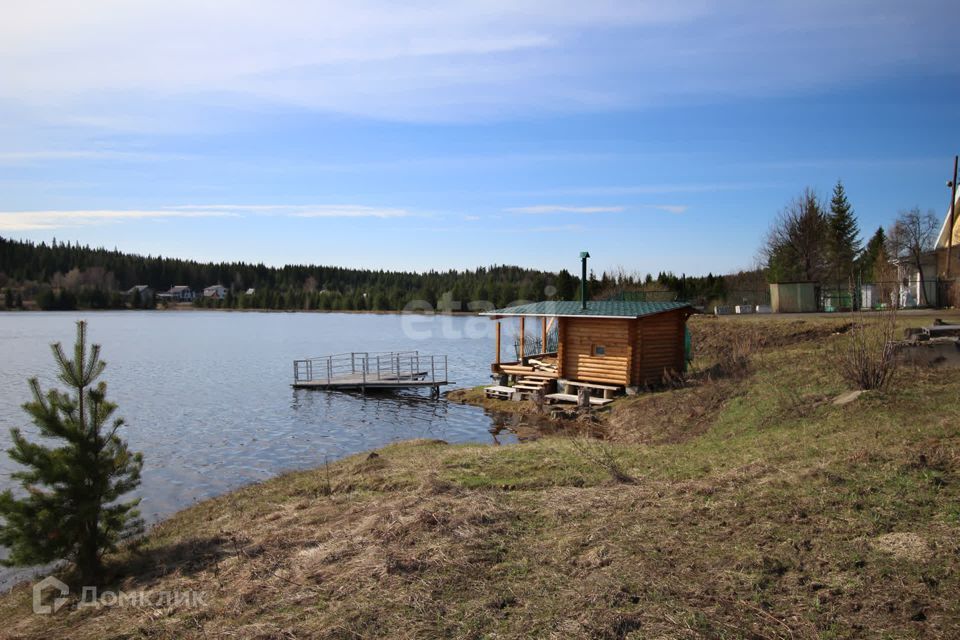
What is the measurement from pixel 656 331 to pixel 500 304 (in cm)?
8563

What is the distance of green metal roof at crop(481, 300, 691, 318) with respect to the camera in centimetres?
2220

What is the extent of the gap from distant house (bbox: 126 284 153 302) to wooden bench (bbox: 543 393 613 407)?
490ft

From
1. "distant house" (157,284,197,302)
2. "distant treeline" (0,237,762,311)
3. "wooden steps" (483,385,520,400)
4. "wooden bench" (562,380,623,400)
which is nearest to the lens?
"wooden bench" (562,380,623,400)

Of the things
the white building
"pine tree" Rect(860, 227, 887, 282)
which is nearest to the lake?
"pine tree" Rect(860, 227, 887, 282)

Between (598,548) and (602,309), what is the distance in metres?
17.4

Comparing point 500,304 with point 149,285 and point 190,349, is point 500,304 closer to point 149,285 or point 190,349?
point 190,349

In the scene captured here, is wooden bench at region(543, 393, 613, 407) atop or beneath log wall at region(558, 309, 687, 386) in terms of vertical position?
beneath

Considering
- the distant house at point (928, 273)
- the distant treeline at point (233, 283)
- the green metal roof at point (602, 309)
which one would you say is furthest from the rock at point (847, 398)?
the distant treeline at point (233, 283)

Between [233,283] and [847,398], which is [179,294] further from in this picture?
[847,398]

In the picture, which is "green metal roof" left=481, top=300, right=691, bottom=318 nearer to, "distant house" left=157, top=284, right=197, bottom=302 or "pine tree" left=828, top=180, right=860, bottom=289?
"pine tree" left=828, top=180, right=860, bottom=289

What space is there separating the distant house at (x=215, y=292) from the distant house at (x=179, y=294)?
3605mm

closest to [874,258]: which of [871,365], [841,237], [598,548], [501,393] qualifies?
[841,237]

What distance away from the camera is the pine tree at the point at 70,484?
735 centimetres

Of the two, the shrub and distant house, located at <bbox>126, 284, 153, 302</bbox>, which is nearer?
the shrub
